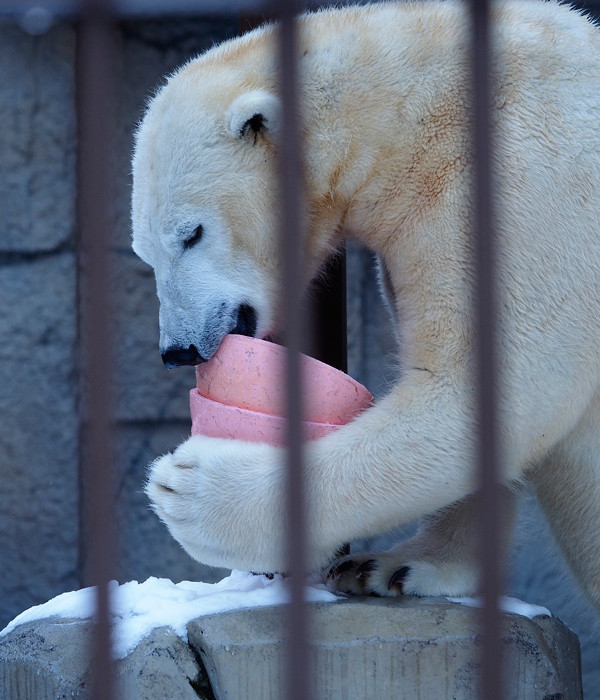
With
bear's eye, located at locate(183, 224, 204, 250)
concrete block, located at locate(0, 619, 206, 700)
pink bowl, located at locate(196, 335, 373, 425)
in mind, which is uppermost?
bear's eye, located at locate(183, 224, 204, 250)

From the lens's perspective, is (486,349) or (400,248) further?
(400,248)

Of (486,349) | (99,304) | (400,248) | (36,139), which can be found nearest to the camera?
(99,304)

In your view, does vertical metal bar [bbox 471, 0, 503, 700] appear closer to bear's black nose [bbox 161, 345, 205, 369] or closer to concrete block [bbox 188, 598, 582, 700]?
concrete block [bbox 188, 598, 582, 700]

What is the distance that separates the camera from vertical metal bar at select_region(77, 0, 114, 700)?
119cm

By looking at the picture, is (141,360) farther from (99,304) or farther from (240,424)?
(99,304)

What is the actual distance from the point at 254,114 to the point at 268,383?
1.67 feet

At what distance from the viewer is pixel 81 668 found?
6.14 ft

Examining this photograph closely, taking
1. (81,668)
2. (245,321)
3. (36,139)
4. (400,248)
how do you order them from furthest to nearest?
(36,139) → (245,321) → (400,248) → (81,668)

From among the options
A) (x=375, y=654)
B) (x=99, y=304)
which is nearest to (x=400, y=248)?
(x=375, y=654)

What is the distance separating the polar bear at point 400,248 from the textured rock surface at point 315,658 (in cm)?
13

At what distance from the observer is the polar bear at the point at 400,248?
189cm

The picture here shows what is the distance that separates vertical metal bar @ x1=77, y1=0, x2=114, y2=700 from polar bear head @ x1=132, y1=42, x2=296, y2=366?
83 cm

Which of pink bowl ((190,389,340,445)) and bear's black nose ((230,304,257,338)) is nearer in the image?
pink bowl ((190,389,340,445))

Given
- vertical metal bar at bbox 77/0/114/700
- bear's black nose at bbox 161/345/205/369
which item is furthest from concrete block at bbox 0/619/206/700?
vertical metal bar at bbox 77/0/114/700
